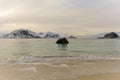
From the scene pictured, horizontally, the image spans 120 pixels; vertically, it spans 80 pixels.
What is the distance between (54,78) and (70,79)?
0.84 metres

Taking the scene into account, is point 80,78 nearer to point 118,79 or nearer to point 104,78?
point 104,78

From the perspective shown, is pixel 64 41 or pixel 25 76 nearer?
pixel 25 76

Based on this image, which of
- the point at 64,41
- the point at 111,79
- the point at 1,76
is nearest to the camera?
the point at 111,79

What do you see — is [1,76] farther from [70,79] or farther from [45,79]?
[70,79]

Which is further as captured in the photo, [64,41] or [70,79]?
[64,41]

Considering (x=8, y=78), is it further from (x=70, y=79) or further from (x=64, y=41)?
(x=64, y=41)

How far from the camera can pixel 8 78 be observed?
9406 mm

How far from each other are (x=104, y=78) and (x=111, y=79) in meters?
0.39

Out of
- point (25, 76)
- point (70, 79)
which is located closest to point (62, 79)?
point (70, 79)

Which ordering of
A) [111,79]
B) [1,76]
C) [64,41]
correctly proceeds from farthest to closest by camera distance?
1. [64,41]
2. [1,76]
3. [111,79]

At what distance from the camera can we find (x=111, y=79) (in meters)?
9.22

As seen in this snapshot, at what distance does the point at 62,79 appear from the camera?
30.6ft

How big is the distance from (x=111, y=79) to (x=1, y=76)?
19.1 feet

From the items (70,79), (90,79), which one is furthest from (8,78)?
(90,79)
